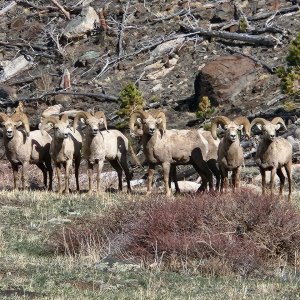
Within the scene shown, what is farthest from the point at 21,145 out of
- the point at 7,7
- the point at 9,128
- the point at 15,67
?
the point at 7,7

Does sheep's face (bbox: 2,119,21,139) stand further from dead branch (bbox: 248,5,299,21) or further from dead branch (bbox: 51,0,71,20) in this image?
dead branch (bbox: 51,0,71,20)

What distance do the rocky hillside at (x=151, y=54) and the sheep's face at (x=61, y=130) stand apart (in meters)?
13.4

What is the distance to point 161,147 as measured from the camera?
67.6 feet

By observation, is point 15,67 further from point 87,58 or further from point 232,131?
point 232,131

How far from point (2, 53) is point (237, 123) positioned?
2903 centimetres

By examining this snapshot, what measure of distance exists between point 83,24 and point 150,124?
2702 centimetres

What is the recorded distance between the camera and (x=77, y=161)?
72.9ft

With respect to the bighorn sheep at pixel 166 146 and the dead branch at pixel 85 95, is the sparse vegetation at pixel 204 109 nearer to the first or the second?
the dead branch at pixel 85 95

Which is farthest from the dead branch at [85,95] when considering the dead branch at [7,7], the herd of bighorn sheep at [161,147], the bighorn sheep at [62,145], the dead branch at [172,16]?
the bighorn sheep at [62,145]

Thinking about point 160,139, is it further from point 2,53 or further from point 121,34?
point 2,53

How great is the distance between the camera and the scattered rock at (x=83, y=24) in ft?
152

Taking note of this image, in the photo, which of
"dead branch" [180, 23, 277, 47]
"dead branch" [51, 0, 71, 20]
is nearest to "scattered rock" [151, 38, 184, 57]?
"dead branch" [180, 23, 277, 47]

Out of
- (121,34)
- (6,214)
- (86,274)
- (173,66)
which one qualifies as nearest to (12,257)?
(86,274)

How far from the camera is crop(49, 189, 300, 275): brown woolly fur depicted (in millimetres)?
13039
